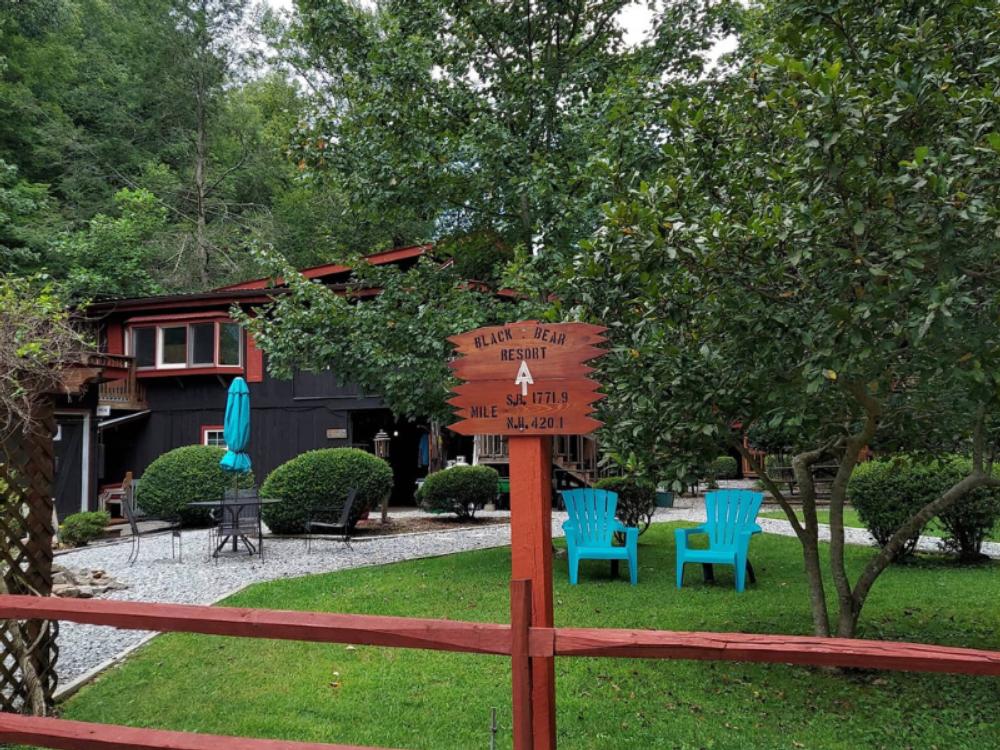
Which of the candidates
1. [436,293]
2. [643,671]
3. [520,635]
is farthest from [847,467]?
[436,293]

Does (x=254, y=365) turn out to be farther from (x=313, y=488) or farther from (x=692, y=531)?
(x=692, y=531)

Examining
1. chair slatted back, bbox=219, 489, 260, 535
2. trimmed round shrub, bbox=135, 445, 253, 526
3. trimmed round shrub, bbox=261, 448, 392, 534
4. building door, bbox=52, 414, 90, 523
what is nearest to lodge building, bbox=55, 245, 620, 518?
building door, bbox=52, 414, 90, 523

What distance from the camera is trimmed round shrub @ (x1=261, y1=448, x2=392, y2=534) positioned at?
39.2 feet

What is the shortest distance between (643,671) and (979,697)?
2.04 metres

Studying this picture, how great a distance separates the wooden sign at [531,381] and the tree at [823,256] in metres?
0.86

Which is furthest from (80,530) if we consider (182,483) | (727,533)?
(727,533)

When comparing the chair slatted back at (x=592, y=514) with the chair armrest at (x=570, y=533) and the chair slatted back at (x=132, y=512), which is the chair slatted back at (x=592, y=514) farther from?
the chair slatted back at (x=132, y=512)

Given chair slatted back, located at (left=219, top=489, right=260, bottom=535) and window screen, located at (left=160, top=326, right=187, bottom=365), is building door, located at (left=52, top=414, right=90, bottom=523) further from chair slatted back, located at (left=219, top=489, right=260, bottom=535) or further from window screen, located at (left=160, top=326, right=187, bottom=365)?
chair slatted back, located at (left=219, top=489, right=260, bottom=535)

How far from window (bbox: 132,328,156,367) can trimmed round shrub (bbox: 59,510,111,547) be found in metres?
7.53

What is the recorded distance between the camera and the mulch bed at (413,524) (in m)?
13.2

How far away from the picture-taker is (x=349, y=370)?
363 inches

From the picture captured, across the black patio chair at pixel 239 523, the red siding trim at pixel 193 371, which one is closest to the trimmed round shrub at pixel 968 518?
the black patio chair at pixel 239 523

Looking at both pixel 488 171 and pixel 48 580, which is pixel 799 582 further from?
pixel 48 580

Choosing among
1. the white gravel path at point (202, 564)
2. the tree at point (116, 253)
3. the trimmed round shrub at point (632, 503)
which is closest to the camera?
the white gravel path at point (202, 564)
